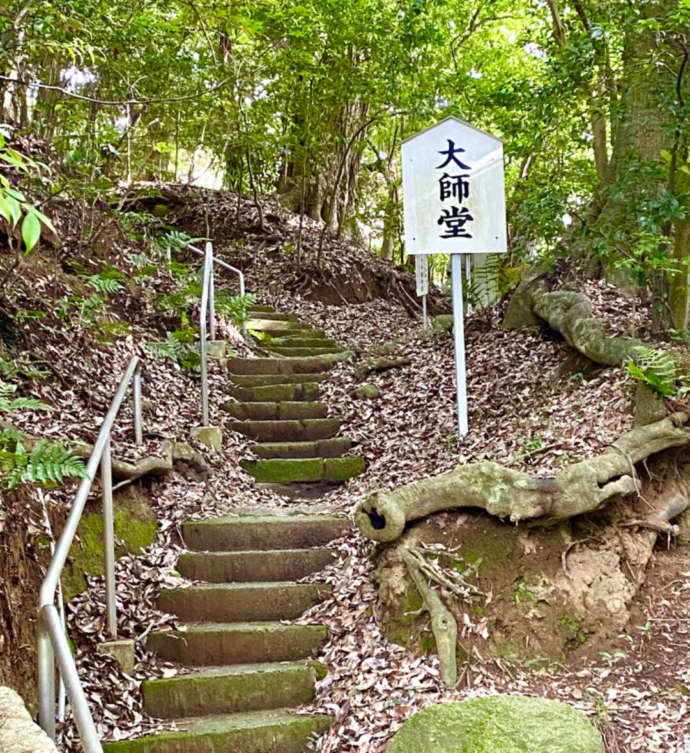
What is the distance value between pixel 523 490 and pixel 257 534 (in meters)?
1.85

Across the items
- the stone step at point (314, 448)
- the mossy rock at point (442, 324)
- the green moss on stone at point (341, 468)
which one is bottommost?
the green moss on stone at point (341, 468)

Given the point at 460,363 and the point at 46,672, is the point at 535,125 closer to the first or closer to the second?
the point at 460,363

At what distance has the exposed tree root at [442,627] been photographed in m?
3.54

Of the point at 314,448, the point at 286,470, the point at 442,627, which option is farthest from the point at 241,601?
the point at 314,448

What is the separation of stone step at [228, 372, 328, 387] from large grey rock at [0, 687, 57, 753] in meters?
5.31

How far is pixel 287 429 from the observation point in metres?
6.76

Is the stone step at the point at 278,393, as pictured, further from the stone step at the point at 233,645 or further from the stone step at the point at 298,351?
the stone step at the point at 233,645

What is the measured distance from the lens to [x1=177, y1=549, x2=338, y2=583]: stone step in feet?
15.0

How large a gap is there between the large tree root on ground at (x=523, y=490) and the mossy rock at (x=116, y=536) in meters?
1.51

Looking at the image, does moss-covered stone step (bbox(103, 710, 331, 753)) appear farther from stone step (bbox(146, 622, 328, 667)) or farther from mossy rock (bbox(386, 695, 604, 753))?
mossy rock (bbox(386, 695, 604, 753))

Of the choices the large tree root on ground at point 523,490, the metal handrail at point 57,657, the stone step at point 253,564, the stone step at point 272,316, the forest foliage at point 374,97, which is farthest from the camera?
the stone step at point 272,316

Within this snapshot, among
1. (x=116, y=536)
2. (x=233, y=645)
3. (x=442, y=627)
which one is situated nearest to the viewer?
(x=442, y=627)

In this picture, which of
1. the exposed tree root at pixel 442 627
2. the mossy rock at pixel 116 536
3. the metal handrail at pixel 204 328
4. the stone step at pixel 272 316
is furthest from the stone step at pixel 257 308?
the exposed tree root at pixel 442 627

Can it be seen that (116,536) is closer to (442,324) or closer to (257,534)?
(257,534)
